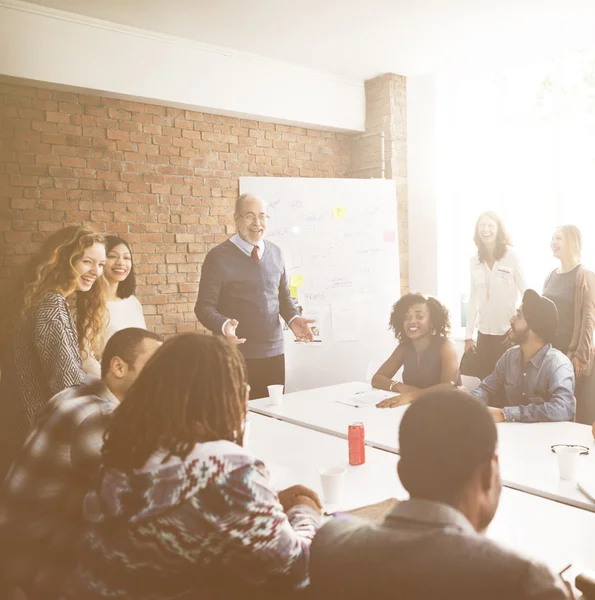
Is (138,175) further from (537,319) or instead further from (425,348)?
(537,319)

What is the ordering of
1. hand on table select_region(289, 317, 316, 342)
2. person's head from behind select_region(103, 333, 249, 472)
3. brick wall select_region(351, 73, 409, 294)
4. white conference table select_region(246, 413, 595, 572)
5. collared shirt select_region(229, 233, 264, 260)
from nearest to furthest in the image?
person's head from behind select_region(103, 333, 249, 472), white conference table select_region(246, 413, 595, 572), hand on table select_region(289, 317, 316, 342), collared shirt select_region(229, 233, 264, 260), brick wall select_region(351, 73, 409, 294)

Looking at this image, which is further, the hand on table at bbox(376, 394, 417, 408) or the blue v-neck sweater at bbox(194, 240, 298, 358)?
the blue v-neck sweater at bbox(194, 240, 298, 358)

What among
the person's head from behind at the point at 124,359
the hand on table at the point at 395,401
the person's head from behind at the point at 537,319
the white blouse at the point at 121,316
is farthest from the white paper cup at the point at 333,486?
the white blouse at the point at 121,316

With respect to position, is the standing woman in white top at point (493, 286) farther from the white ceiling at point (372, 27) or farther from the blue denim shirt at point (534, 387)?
the blue denim shirt at point (534, 387)

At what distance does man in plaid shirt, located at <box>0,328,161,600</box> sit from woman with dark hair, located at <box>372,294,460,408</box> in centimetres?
197

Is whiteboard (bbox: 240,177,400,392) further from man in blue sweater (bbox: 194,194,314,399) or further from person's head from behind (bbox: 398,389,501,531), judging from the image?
person's head from behind (bbox: 398,389,501,531)

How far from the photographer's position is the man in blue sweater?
3791mm

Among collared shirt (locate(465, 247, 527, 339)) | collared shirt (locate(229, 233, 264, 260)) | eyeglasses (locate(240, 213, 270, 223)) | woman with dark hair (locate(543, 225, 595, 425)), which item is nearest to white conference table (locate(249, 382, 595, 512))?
collared shirt (locate(229, 233, 264, 260))

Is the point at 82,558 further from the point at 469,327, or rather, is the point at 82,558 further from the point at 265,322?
the point at 469,327

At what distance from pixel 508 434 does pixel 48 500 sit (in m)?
1.70

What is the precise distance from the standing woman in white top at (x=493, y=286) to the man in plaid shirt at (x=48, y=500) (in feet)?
11.6

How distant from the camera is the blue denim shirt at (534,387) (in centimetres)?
253

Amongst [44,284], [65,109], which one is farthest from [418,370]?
[65,109]

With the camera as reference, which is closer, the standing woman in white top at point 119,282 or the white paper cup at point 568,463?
the white paper cup at point 568,463
